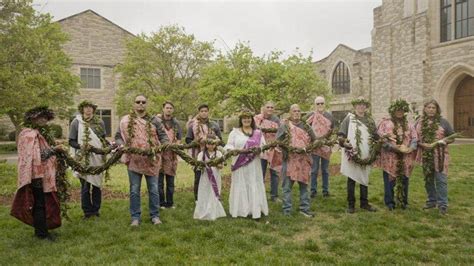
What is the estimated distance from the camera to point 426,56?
83.7 feet

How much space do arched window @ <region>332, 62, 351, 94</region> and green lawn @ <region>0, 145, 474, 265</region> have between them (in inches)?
1229

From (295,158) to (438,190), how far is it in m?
2.88

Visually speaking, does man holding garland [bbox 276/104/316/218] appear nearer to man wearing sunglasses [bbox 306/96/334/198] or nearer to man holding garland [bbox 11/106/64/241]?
man wearing sunglasses [bbox 306/96/334/198]

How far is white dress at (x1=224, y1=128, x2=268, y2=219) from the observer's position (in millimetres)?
6633

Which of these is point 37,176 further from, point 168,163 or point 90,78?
point 90,78

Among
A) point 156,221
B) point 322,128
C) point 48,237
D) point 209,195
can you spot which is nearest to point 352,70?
point 322,128

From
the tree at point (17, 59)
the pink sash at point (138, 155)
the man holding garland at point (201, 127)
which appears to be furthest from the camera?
the tree at point (17, 59)

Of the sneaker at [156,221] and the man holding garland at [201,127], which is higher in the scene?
the man holding garland at [201,127]

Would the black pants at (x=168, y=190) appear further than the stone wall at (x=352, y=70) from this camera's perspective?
No

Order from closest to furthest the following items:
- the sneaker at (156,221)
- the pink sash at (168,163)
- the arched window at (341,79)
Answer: the sneaker at (156,221) → the pink sash at (168,163) → the arched window at (341,79)

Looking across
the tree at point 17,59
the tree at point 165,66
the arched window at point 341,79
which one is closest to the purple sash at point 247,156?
the tree at point 17,59

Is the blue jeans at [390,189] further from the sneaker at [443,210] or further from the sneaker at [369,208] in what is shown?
the sneaker at [443,210]

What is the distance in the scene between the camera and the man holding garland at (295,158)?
6.83 m

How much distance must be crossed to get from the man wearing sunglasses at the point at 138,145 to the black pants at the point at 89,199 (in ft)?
3.47
